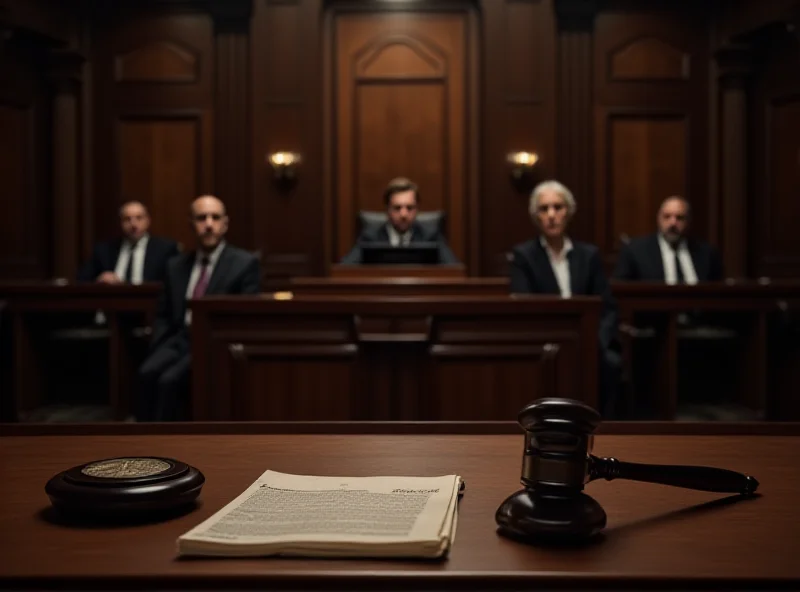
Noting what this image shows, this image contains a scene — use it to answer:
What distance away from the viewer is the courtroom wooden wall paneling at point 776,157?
776 cm

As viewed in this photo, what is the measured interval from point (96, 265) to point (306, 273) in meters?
1.91

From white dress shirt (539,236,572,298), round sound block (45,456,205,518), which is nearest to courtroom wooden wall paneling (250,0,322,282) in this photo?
white dress shirt (539,236,572,298)

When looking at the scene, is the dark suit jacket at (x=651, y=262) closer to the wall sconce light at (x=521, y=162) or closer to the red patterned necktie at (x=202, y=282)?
the wall sconce light at (x=521, y=162)

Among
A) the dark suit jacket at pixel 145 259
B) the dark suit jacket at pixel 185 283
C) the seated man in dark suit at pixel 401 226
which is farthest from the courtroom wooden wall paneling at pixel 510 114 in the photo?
the dark suit jacket at pixel 185 283

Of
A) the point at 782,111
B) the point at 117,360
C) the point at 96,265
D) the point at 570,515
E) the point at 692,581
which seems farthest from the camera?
the point at 782,111

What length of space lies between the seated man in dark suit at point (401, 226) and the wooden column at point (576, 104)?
5.89 feet

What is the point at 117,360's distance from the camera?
5.14 metres

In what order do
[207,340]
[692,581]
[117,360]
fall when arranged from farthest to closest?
[117,360] → [207,340] → [692,581]

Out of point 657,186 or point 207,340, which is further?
point 657,186

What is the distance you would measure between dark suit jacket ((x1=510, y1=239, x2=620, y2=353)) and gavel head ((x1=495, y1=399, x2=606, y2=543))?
3.74m

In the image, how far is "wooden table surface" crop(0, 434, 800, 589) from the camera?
0.85 m

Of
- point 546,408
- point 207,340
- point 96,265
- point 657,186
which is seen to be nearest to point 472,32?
point 657,186

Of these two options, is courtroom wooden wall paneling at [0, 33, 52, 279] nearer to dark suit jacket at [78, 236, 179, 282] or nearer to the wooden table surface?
dark suit jacket at [78, 236, 179, 282]

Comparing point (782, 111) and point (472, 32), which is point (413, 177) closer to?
point (472, 32)
